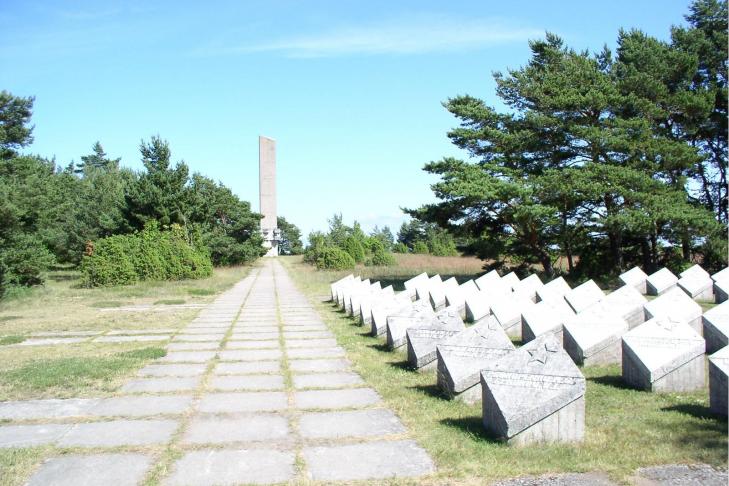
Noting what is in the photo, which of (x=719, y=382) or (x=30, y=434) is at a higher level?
(x=719, y=382)

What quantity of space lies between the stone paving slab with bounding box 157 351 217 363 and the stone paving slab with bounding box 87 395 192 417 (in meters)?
2.17

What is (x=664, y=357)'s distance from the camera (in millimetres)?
6578

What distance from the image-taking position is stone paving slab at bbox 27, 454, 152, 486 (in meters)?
4.27

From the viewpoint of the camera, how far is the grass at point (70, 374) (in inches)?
276

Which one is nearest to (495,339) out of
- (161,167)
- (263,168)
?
(161,167)

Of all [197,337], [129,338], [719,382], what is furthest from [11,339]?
[719,382]

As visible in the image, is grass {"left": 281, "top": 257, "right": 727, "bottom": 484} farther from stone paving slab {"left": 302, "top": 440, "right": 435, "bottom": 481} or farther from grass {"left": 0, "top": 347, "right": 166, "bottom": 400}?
grass {"left": 0, "top": 347, "right": 166, "bottom": 400}

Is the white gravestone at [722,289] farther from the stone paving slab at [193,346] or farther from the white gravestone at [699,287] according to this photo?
the stone paving slab at [193,346]

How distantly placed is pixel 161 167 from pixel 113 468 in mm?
31125

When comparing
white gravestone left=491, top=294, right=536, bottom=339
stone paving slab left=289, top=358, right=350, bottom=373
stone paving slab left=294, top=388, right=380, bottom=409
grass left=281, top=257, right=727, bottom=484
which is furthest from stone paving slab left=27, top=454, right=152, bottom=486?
white gravestone left=491, top=294, right=536, bottom=339

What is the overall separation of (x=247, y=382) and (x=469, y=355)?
2786mm

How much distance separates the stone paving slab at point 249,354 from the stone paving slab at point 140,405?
7.82 ft

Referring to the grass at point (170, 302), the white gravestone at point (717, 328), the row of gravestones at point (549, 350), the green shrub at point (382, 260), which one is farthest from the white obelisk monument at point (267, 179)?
the white gravestone at point (717, 328)

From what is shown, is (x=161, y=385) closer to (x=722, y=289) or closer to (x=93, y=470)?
(x=93, y=470)
